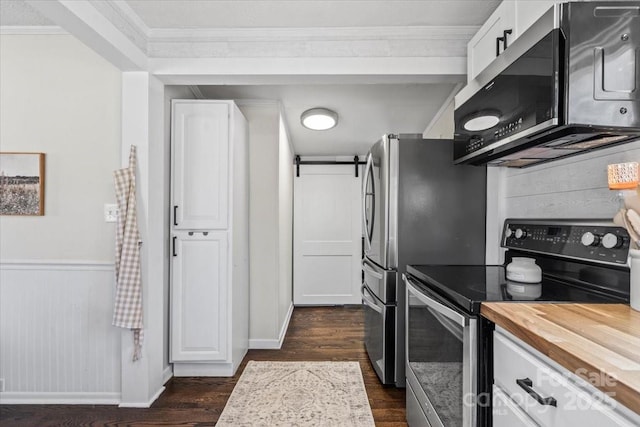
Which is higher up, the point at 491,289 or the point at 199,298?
the point at 491,289

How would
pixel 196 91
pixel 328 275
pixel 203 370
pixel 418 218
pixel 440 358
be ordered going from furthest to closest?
pixel 328 275
pixel 196 91
pixel 203 370
pixel 418 218
pixel 440 358

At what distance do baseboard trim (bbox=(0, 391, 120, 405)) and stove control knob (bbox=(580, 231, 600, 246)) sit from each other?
2666 mm

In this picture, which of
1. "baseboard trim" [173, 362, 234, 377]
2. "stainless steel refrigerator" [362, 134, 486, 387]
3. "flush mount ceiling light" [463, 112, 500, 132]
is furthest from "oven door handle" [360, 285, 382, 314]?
"flush mount ceiling light" [463, 112, 500, 132]

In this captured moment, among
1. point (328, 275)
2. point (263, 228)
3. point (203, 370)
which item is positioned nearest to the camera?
point (203, 370)

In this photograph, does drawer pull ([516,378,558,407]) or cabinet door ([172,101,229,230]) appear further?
cabinet door ([172,101,229,230])

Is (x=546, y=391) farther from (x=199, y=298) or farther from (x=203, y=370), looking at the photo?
(x=203, y=370)

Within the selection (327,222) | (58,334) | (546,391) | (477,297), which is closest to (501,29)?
(477,297)

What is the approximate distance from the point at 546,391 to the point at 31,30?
318 cm

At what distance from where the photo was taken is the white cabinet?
147 cm

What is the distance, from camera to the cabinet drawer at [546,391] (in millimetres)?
712

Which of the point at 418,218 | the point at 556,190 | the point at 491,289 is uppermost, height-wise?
the point at 556,190

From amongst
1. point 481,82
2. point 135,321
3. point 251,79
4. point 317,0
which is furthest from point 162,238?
point 481,82

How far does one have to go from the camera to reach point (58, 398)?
7.54ft

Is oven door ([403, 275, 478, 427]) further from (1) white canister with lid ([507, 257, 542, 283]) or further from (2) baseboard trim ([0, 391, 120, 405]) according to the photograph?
(2) baseboard trim ([0, 391, 120, 405])
